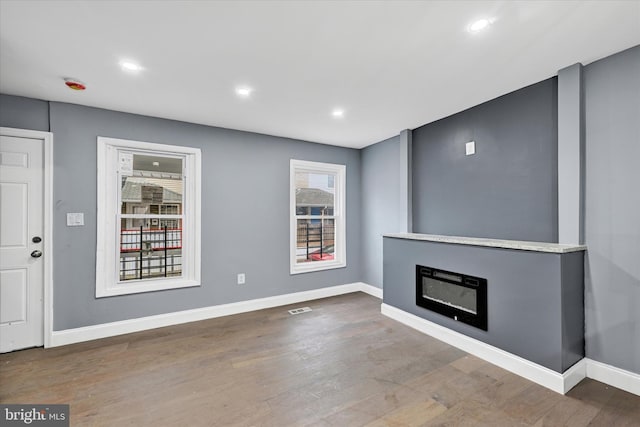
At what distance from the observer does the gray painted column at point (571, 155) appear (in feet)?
7.41

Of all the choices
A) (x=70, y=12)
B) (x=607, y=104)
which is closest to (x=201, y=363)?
(x=70, y=12)

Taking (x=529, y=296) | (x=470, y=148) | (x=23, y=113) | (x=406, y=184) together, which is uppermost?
(x=23, y=113)

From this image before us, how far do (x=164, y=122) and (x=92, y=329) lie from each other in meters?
2.49

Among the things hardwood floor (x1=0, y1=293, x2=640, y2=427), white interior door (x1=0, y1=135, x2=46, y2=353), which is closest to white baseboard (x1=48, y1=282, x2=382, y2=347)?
hardwood floor (x1=0, y1=293, x2=640, y2=427)

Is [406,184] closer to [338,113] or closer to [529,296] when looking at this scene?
[338,113]

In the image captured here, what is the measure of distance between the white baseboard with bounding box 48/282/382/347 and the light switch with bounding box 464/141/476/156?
2.43 metres

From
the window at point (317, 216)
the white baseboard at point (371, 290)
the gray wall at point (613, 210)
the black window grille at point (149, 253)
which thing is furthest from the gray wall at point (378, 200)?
the black window grille at point (149, 253)

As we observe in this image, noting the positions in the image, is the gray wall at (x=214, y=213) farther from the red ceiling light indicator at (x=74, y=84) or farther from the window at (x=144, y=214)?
the red ceiling light indicator at (x=74, y=84)

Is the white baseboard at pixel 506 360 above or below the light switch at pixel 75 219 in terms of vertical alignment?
below

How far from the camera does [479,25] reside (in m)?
1.79

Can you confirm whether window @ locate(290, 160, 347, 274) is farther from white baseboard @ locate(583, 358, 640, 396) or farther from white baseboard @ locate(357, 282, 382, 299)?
white baseboard @ locate(583, 358, 640, 396)

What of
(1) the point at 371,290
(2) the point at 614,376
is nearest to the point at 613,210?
(2) the point at 614,376

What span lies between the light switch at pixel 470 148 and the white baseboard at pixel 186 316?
2.43 metres

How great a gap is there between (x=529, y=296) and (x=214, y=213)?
352 cm
